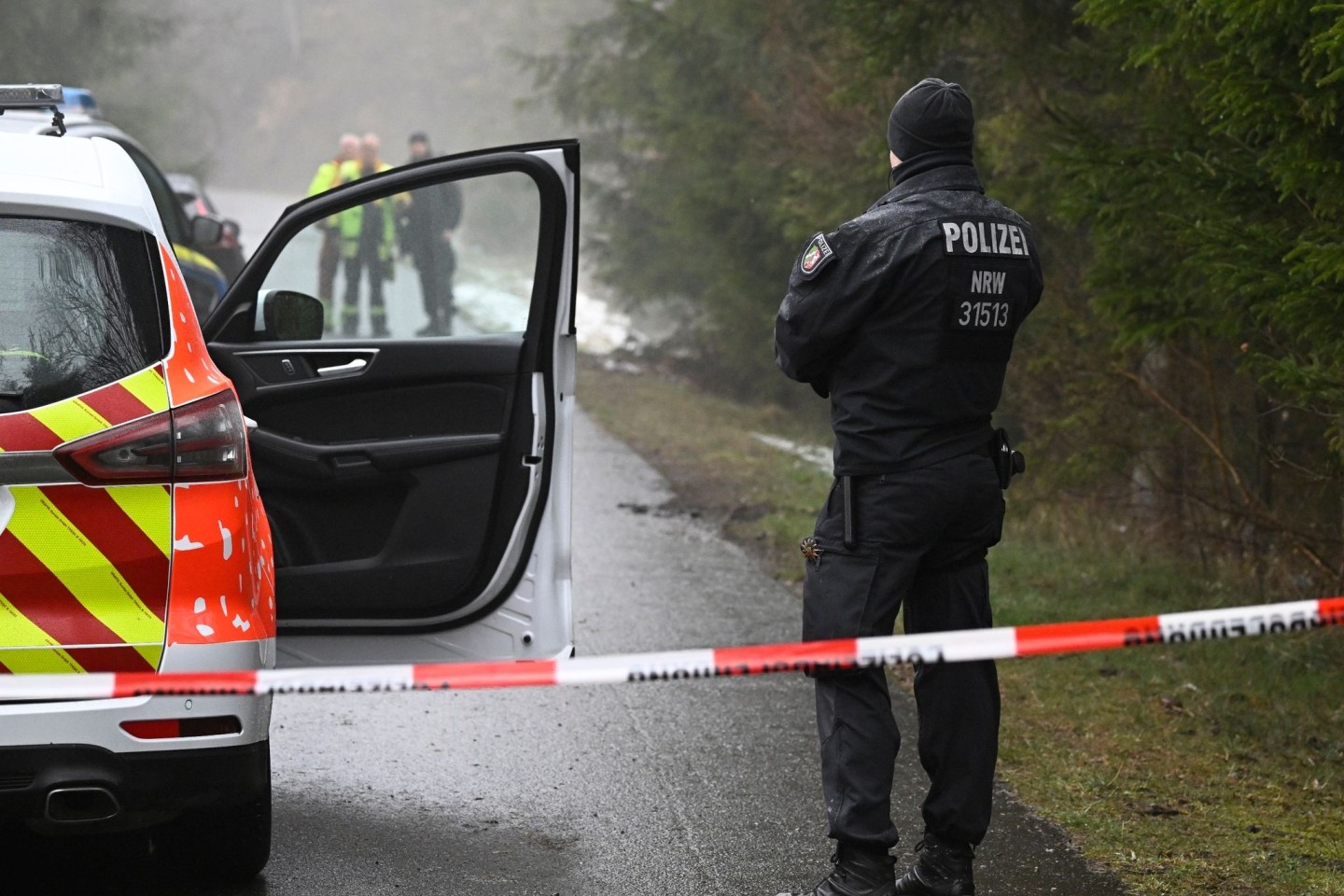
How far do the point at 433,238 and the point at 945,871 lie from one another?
3215 mm

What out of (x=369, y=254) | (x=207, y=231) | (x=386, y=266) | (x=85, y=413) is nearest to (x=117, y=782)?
(x=85, y=413)

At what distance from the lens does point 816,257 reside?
13.0ft

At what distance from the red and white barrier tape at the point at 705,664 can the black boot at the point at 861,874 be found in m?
0.54

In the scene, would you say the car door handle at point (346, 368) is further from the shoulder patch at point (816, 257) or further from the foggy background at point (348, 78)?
the foggy background at point (348, 78)

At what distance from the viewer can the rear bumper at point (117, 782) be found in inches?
139

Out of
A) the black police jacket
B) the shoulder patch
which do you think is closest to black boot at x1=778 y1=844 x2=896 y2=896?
the black police jacket

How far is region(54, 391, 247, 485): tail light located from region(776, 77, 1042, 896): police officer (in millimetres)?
1336

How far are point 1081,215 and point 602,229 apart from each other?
50.2ft

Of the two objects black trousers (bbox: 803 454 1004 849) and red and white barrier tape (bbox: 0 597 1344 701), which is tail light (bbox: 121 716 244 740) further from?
black trousers (bbox: 803 454 1004 849)

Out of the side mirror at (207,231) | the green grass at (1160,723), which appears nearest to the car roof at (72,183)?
the green grass at (1160,723)

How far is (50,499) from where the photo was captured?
3.61 metres

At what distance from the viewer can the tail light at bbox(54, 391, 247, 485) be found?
143 inches

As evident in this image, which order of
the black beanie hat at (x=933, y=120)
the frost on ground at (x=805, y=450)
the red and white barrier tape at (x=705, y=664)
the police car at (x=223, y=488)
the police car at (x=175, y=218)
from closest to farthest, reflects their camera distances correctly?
the red and white barrier tape at (x=705, y=664)
the police car at (x=223, y=488)
the black beanie hat at (x=933, y=120)
the police car at (x=175, y=218)
the frost on ground at (x=805, y=450)

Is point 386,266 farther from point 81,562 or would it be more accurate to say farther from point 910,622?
point 81,562
